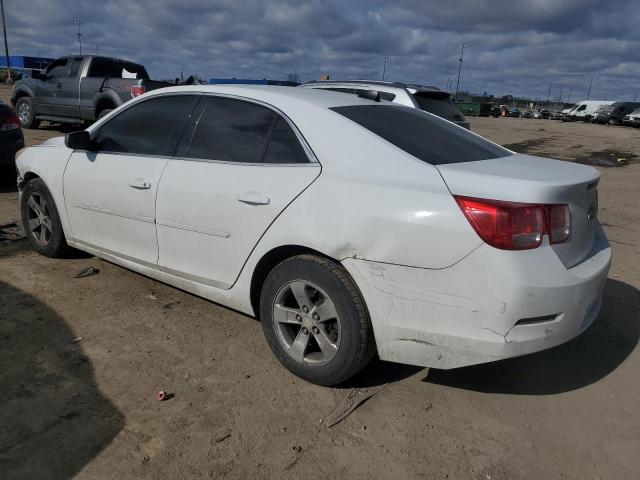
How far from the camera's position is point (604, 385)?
319 cm

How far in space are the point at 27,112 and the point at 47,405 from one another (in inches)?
544

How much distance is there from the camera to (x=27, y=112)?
14211 millimetres

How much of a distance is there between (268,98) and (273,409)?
184 cm

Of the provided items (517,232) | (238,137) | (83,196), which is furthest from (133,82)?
(517,232)

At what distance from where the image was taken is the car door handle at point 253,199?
3.00 meters

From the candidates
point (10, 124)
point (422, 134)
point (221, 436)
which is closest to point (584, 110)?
point (10, 124)

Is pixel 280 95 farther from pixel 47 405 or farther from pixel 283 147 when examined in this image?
pixel 47 405

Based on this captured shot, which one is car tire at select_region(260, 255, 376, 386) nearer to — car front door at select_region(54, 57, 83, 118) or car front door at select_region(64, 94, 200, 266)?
car front door at select_region(64, 94, 200, 266)

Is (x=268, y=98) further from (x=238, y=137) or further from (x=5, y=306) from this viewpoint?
(x=5, y=306)

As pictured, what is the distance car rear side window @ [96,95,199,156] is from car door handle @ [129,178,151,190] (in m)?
0.21

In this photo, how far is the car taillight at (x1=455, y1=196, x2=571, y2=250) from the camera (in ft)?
7.84

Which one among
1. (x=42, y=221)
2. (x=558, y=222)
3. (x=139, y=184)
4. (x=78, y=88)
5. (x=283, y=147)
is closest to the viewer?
(x=558, y=222)

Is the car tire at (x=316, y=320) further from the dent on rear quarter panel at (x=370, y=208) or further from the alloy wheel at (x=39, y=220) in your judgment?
the alloy wheel at (x=39, y=220)

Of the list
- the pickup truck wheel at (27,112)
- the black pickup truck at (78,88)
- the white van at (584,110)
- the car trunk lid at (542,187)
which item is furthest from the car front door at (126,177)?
the white van at (584,110)
